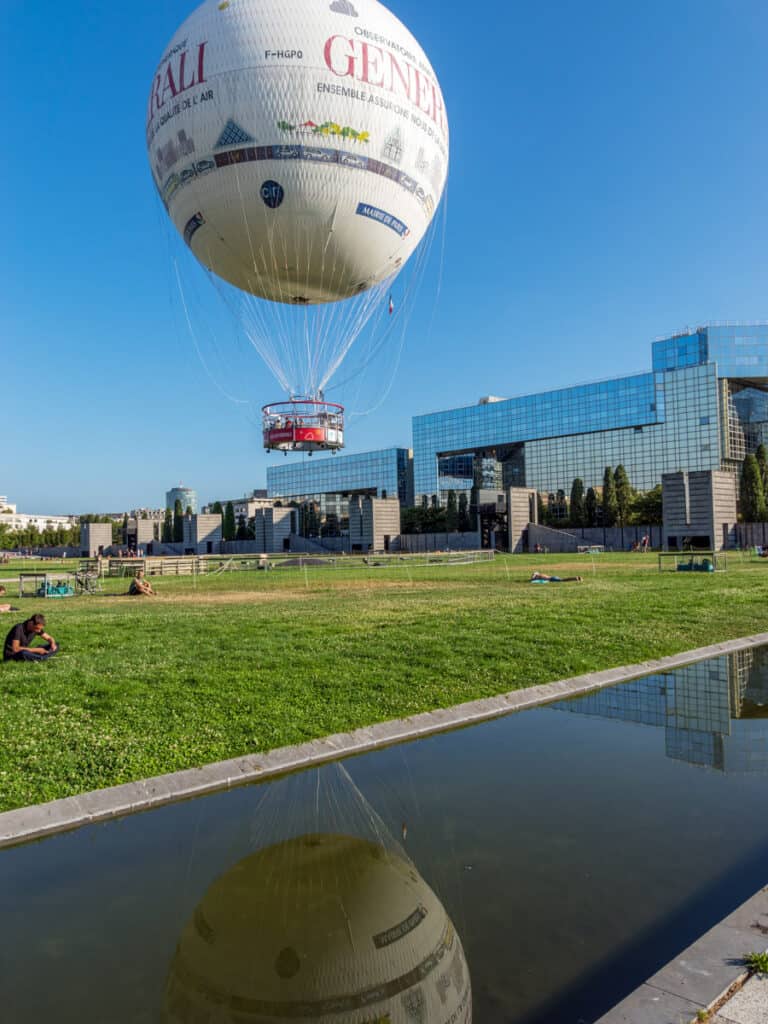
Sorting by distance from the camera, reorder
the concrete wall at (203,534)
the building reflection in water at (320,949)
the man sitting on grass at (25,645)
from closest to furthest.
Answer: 1. the building reflection in water at (320,949)
2. the man sitting on grass at (25,645)
3. the concrete wall at (203,534)

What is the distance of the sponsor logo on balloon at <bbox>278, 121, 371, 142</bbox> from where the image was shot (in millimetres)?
20906

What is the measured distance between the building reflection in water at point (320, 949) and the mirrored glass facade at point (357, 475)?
129 meters

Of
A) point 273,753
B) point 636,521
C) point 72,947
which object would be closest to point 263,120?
point 273,753

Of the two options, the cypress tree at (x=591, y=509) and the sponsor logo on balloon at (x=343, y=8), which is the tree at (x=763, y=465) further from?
the sponsor logo on balloon at (x=343, y=8)

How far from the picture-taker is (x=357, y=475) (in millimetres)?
139750

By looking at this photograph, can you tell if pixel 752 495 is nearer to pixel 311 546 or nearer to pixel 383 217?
pixel 311 546

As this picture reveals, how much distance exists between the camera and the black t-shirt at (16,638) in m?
Answer: 14.6

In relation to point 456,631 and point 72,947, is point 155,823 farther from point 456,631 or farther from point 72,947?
point 456,631

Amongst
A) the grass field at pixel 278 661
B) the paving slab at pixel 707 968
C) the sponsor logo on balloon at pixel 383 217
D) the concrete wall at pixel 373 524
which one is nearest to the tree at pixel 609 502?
the concrete wall at pixel 373 524

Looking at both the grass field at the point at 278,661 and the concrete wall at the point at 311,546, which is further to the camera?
the concrete wall at the point at 311,546

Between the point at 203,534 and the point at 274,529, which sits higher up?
the point at 274,529

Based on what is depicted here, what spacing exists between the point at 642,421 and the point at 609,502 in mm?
20381

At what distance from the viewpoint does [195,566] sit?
183ft

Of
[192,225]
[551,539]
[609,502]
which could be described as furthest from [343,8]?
[609,502]
